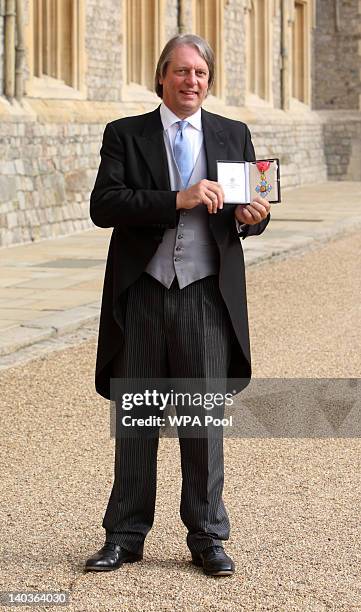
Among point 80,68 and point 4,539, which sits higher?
point 80,68

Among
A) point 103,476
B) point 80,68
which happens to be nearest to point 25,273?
point 80,68

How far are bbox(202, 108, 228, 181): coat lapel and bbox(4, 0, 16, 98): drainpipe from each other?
408 inches

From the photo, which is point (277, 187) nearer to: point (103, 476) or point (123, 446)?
point (123, 446)

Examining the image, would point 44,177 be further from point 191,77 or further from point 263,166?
point 263,166

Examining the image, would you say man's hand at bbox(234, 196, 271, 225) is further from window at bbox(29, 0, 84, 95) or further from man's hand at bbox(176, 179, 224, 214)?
window at bbox(29, 0, 84, 95)

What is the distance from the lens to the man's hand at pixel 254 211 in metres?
3.55

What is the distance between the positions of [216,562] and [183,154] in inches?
43.8

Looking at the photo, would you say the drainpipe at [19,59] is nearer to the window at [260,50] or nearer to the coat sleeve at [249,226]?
the window at [260,50]

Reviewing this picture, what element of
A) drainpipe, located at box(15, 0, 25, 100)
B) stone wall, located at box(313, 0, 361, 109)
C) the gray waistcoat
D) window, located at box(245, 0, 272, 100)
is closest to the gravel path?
the gray waistcoat

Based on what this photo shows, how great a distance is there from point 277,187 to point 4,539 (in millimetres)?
1362

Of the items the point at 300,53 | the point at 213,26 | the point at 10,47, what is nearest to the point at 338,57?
the point at 300,53

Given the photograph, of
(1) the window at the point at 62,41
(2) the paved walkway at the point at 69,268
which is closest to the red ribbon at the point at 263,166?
(2) the paved walkway at the point at 69,268

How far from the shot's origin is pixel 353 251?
528 inches

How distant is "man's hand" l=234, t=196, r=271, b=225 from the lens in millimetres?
3547
